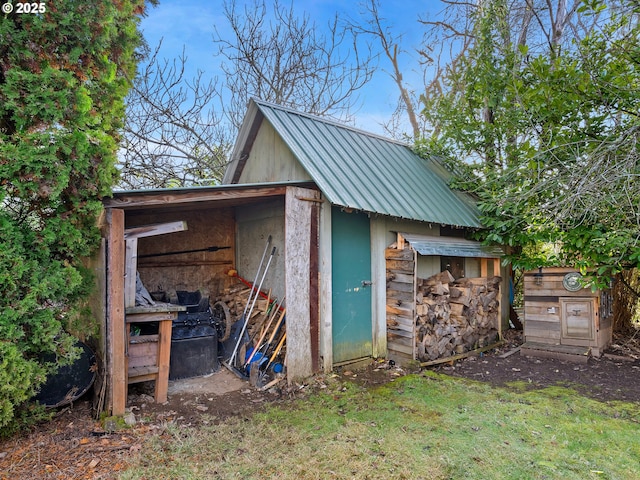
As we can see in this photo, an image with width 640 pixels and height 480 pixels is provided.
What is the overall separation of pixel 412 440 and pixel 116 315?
9.89 ft

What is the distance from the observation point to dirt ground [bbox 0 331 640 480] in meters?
3.02

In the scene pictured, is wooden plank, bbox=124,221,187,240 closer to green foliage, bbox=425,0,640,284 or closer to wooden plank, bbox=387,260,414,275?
wooden plank, bbox=387,260,414,275

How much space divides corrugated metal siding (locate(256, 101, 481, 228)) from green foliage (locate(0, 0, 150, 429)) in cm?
244

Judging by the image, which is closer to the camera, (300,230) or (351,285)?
(300,230)

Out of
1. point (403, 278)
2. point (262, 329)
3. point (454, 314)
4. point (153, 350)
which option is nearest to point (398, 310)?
point (403, 278)

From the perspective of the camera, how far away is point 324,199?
5223mm

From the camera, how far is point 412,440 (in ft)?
11.2

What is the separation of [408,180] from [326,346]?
3.28 metres

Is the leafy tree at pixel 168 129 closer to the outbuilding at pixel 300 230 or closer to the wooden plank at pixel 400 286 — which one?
the outbuilding at pixel 300 230

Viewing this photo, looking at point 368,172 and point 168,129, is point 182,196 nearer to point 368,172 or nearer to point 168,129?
point 368,172

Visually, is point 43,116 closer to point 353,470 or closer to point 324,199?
point 324,199

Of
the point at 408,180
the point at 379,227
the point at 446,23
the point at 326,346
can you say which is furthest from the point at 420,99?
the point at 326,346

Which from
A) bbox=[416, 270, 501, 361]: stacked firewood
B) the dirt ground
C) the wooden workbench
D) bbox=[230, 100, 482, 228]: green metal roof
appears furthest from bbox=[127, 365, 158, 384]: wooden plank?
bbox=[416, 270, 501, 361]: stacked firewood

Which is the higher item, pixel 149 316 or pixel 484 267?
pixel 484 267
